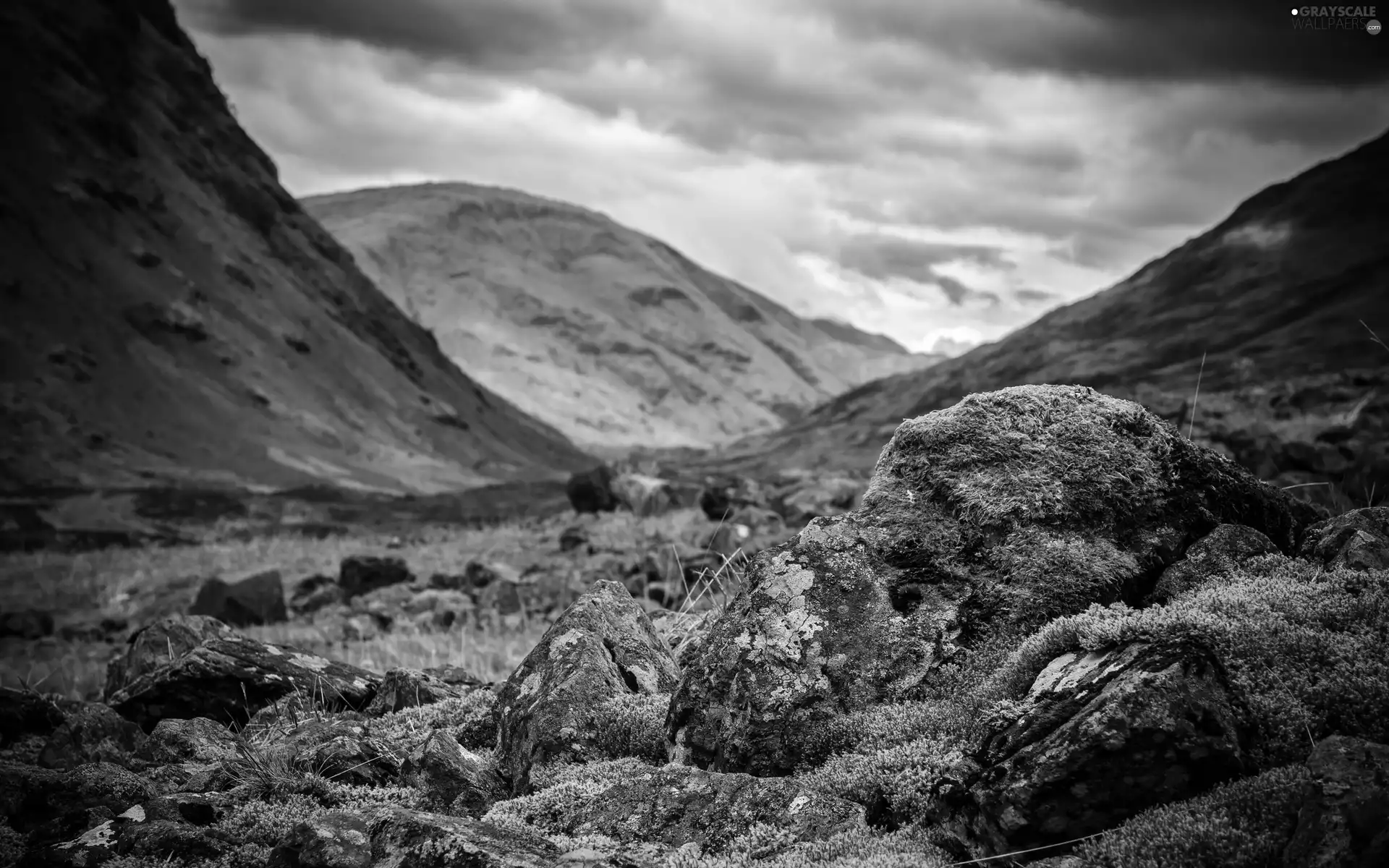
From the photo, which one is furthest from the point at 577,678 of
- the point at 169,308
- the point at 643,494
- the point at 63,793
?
the point at 169,308

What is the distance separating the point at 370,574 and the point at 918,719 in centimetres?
2131

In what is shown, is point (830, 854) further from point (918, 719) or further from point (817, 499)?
point (817, 499)

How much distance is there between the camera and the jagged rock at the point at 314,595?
22172mm

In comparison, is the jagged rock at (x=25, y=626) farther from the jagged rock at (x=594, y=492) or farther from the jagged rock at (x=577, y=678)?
the jagged rock at (x=577, y=678)

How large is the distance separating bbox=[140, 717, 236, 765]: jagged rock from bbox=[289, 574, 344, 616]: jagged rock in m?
15.4

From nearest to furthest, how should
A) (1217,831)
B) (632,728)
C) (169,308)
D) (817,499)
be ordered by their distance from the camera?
(1217,831)
(632,728)
(817,499)
(169,308)

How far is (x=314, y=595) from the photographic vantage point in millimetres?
22750

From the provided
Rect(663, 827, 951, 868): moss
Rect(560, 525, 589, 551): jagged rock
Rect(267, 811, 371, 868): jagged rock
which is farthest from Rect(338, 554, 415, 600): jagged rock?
Rect(663, 827, 951, 868): moss

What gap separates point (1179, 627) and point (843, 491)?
22.1 metres

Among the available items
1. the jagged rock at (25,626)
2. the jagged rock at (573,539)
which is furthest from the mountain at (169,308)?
the jagged rock at (573,539)

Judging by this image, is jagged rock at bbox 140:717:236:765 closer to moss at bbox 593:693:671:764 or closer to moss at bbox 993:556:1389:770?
moss at bbox 593:693:671:764

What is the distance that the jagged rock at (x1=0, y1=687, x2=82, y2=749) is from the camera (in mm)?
7840

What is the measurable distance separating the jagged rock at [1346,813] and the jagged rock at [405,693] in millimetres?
5738

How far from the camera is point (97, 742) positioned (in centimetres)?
707
